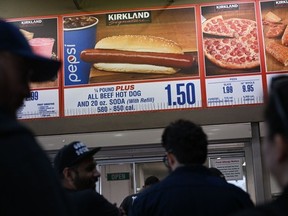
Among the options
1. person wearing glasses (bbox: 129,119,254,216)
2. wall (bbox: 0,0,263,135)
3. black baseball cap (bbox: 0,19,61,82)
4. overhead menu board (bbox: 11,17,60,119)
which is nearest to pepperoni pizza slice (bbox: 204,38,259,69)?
wall (bbox: 0,0,263,135)

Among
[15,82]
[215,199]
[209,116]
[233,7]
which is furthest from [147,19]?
[15,82]

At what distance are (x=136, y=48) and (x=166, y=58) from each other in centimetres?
41

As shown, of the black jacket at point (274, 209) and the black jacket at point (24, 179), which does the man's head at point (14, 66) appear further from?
the black jacket at point (274, 209)

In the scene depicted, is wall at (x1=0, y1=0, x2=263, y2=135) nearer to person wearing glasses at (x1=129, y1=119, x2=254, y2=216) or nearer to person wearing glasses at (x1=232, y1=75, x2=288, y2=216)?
person wearing glasses at (x1=129, y1=119, x2=254, y2=216)

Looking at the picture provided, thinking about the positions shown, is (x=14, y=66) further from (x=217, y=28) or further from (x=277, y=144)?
(x=217, y=28)

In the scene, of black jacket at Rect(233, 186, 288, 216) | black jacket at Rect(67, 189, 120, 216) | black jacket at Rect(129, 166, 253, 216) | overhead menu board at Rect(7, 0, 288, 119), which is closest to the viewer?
black jacket at Rect(233, 186, 288, 216)

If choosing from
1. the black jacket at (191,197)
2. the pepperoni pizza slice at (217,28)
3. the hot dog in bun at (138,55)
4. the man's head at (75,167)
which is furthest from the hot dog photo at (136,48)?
the black jacket at (191,197)

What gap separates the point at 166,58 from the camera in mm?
6203

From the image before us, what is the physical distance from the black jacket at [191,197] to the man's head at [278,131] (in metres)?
1.15

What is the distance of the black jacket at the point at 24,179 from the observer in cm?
114

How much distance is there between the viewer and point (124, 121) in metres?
6.21

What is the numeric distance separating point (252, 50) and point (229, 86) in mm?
555

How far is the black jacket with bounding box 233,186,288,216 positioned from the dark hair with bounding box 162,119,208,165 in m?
1.31

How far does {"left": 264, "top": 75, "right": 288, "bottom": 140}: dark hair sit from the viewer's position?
110 centimetres
